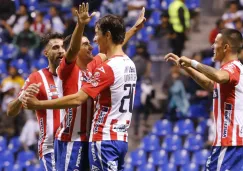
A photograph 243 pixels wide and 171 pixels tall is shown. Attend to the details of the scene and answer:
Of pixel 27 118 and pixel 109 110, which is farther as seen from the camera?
pixel 27 118

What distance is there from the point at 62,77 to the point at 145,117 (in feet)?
29.2

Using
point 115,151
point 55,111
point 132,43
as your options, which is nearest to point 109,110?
point 115,151

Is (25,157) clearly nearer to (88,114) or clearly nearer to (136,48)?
(136,48)

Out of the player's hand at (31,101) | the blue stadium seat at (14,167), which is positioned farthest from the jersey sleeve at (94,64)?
the blue stadium seat at (14,167)

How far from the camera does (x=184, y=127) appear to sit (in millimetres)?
16516

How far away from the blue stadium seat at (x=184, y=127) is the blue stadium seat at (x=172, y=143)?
150mm

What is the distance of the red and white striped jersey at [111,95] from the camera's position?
802 centimetres

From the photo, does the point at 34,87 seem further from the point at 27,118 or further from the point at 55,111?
the point at 27,118

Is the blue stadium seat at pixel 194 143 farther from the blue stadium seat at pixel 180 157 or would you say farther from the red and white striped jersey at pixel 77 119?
the red and white striped jersey at pixel 77 119

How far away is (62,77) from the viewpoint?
8625 millimetres

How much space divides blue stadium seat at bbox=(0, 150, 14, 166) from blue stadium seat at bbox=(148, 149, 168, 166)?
3.23m

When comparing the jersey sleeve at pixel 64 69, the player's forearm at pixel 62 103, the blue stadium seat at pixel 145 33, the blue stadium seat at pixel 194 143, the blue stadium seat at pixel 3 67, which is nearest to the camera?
the player's forearm at pixel 62 103

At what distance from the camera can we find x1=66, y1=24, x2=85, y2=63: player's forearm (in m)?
8.02

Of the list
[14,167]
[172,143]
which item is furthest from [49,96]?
[14,167]
